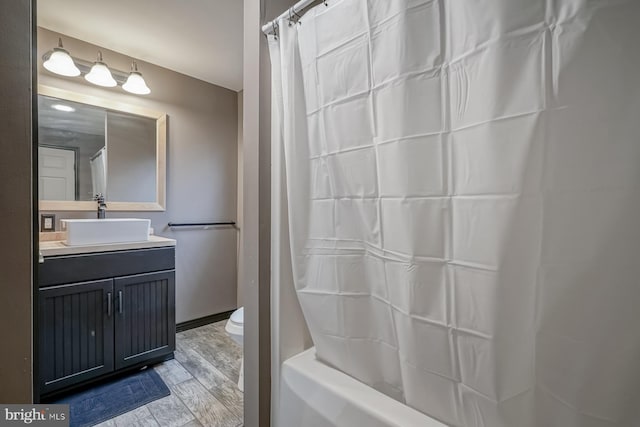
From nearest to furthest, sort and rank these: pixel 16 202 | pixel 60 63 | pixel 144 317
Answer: pixel 16 202 < pixel 60 63 < pixel 144 317

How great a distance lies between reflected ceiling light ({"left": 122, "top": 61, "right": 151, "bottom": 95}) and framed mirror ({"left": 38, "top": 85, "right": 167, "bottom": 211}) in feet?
0.52

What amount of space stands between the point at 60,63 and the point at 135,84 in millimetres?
424

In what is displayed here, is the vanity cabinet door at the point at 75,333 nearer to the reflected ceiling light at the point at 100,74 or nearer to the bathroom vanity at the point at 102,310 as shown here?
the bathroom vanity at the point at 102,310

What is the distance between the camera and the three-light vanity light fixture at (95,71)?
1828mm

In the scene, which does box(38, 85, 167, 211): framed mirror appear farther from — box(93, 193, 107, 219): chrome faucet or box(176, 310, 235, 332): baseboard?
box(176, 310, 235, 332): baseboard

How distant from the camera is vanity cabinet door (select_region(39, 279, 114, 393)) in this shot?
1.59m

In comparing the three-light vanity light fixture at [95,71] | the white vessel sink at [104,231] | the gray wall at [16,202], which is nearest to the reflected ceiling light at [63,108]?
the three-light vanity light fixture at [95,71]

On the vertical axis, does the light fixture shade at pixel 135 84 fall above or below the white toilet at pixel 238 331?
above

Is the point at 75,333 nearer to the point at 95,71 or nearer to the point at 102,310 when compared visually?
the point at 102,310

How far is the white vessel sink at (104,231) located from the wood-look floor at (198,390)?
955mm

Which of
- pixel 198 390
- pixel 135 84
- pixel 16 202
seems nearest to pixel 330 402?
pixel 16 202

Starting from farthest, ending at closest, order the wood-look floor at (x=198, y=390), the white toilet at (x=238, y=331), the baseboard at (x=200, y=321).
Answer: the baseboard at (x=200, y=321), the white toilet at (x=238, y=331), the wood-look floor at (x=198, y=390)

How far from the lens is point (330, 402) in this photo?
35.5 inches

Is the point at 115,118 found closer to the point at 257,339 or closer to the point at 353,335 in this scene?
the point at 257,339
